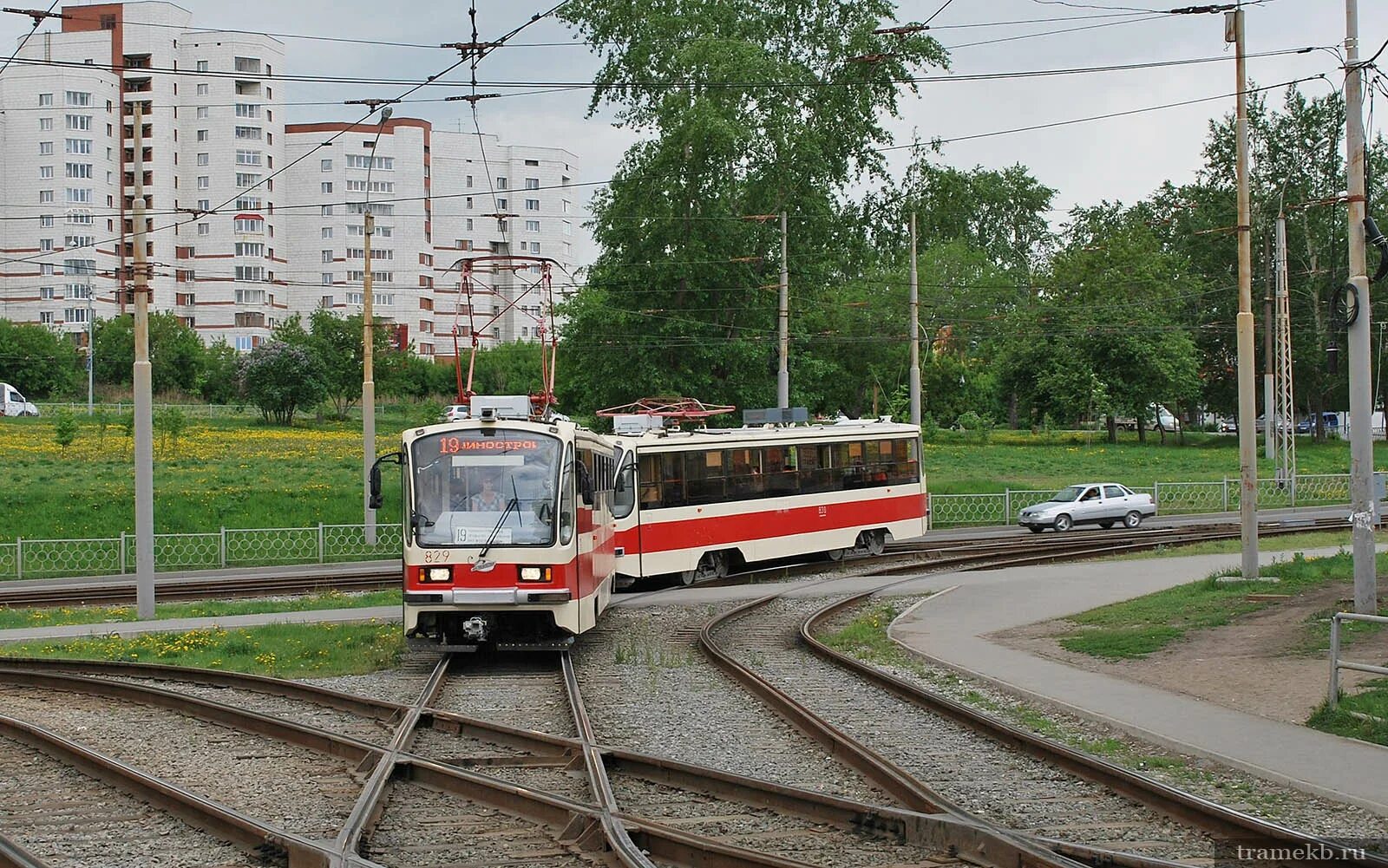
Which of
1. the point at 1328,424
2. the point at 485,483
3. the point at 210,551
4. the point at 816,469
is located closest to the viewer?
the point at 485,483

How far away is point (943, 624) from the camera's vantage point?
19.9 meters

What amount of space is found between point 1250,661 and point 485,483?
8688 millimetres

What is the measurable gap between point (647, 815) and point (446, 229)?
99706 millimetres

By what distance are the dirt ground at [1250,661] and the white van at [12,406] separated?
5606 cm

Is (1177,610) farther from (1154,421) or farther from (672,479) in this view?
(1154,421)

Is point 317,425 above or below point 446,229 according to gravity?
below

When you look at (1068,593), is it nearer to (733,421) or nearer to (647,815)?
(647,815)

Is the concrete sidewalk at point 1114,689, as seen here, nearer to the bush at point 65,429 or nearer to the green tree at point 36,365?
the bush at point 65,429

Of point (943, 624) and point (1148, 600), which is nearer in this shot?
point (943, 624)

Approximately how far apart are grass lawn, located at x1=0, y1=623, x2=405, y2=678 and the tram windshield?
213 centimetres

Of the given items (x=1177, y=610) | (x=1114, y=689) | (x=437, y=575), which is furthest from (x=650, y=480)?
(x=1114, y=689)

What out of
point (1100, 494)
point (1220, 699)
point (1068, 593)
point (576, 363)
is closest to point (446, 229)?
point (576, 363)

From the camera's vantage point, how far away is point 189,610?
80.0 feet

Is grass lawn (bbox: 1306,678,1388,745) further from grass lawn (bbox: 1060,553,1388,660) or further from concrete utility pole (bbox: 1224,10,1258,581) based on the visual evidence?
concrete utility pole (bbox: 1224,10,1258,581)
